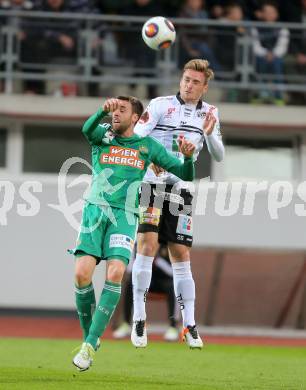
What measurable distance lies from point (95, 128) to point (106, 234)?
107 cm

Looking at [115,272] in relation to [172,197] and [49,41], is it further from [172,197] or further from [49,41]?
[49,41]

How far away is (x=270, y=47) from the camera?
829 inches

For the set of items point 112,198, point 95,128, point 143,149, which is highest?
point 95,128

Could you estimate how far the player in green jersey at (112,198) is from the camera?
36.2 ft

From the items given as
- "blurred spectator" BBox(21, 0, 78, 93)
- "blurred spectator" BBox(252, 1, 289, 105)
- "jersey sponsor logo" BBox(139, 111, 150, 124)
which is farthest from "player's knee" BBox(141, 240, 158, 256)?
"blurred spectator" BBox(252, 1, 289, 105)

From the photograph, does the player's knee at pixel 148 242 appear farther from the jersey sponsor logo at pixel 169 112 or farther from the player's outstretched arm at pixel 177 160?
the jersey sponsor logo at pixel 169 112

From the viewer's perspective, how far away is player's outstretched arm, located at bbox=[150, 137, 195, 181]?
11.1 m

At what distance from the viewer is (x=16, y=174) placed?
77.5 feet

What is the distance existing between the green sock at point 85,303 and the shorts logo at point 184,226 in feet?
4.50

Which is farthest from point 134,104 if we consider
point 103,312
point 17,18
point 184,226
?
point 17,18

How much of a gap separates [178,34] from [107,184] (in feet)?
32.9

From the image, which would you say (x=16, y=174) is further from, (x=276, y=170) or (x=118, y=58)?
(x=276, y=170)

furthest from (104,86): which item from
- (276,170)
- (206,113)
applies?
(206,113)

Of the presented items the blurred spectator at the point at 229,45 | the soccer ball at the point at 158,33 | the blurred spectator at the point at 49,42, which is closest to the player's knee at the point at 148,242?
the soccer ball at the point at 158,33
